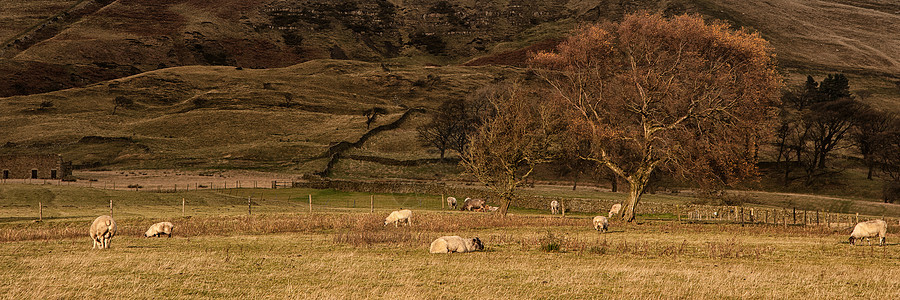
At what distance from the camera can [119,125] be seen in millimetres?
137125

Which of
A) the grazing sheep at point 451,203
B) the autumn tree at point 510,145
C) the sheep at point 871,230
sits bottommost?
the grazing sheep at point 451,203

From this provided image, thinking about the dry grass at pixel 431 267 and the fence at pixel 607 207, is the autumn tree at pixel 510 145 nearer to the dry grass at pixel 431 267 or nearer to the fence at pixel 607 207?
the fence at pixel 607 207

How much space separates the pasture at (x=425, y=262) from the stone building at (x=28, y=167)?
47.3 metres

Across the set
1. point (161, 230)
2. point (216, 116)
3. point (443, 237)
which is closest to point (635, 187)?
point (443, 237)

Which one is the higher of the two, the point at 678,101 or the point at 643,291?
Result: the point at 678,101

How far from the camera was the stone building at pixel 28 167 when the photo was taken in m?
79.4

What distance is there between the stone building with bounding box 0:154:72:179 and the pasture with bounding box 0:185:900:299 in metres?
47.3

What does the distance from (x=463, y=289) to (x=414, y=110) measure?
135977 millimetres

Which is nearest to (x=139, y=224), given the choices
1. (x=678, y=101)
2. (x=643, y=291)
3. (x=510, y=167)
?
(x=510, y=167)

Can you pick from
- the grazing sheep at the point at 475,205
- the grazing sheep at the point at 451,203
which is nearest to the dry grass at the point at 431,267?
the grazing sheep at the point at 475,205

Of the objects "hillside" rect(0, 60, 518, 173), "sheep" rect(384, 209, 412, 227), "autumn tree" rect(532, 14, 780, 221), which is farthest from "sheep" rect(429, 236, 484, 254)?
"hillside" rect(0, 60, 518, 173)

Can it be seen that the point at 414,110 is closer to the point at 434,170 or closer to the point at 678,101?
the point at 434,170

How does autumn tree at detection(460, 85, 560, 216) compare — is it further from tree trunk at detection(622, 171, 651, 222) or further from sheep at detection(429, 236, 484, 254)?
sheep at detection(429, 236, 484, 254)

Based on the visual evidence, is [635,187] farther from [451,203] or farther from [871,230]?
[451,203]
